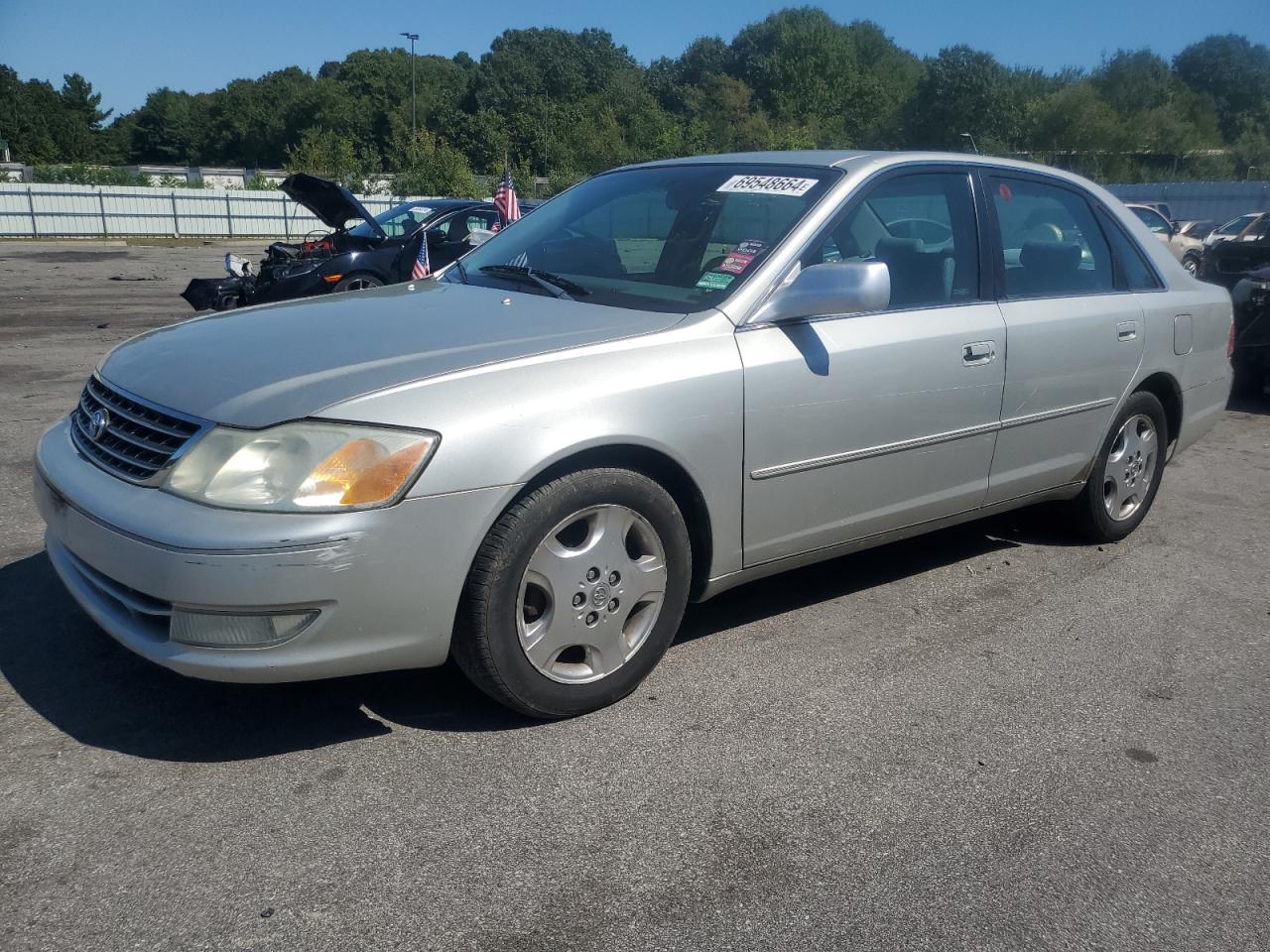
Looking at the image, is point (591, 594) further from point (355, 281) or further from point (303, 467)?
point (355, 281)

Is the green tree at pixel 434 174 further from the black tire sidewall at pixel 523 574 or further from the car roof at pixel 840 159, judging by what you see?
the black tire sidewall at pixel 523 574

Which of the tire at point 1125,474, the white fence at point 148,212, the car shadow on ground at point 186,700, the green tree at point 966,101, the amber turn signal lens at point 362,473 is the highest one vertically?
the green tree at point 966,101

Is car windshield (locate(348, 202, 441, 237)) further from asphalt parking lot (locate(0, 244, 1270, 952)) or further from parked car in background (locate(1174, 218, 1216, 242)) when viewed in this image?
parked car in background (locate(1174, 218, 1216, 242))

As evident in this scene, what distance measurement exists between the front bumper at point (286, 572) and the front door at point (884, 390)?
104 centimetres

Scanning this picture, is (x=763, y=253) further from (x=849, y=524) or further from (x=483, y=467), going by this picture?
(x=483, y=467)

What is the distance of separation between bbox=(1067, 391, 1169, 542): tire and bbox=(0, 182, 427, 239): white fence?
92.3 feet

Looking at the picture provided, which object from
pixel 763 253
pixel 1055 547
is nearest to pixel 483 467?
pixel 763 253

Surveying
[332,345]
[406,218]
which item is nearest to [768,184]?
[332,345]

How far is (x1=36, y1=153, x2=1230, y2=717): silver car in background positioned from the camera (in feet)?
8.90

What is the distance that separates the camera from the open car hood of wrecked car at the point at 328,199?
11.2 metres

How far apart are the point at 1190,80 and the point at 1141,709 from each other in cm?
9924

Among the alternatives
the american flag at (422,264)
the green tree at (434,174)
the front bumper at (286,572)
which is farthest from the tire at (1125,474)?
the green tree at (434,174)

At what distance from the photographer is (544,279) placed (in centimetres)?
393

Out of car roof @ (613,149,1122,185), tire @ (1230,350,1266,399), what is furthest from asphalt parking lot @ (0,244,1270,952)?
tire @ (1230,350,1266,399)
